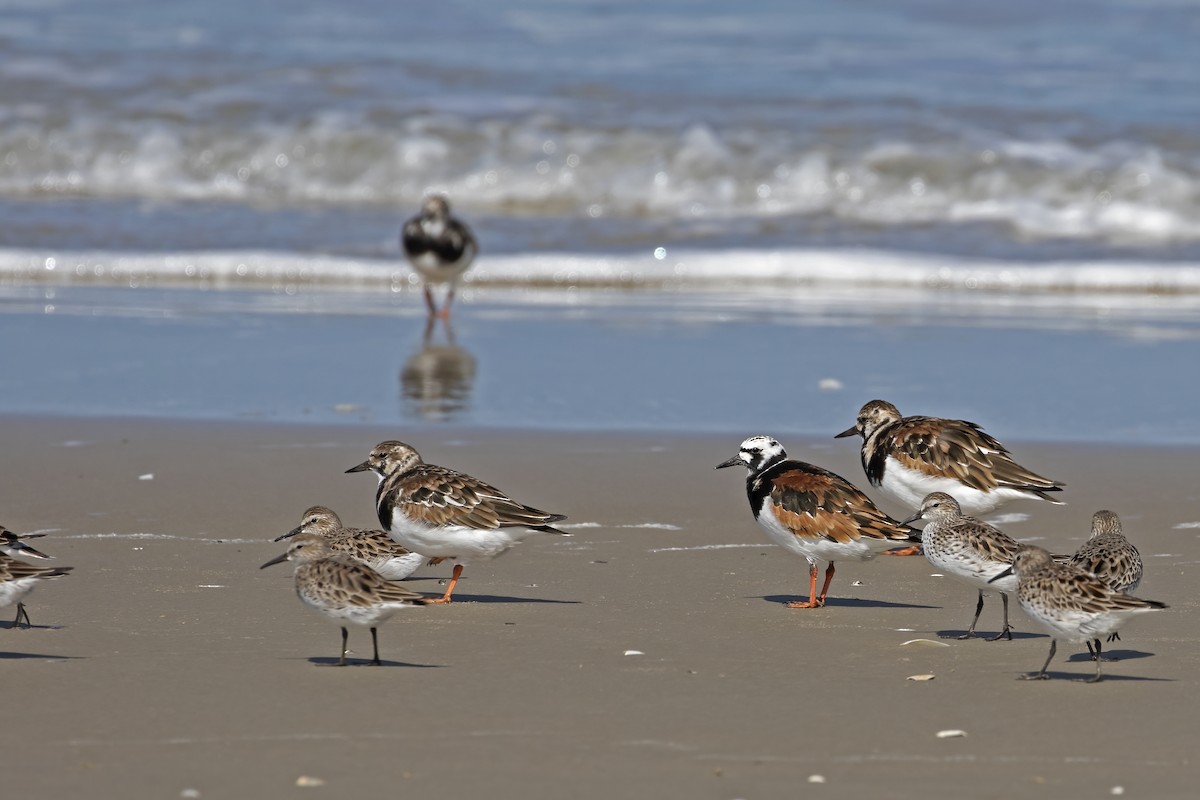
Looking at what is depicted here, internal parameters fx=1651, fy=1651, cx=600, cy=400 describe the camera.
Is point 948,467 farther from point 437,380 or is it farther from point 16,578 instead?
point 437,380

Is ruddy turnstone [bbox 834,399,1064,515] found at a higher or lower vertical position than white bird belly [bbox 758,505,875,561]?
higher

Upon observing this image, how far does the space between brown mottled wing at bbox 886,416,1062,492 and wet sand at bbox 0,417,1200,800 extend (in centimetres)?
36

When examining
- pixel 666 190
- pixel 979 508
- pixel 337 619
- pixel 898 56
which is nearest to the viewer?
pixel 337 619

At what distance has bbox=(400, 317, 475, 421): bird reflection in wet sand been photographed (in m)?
9.94

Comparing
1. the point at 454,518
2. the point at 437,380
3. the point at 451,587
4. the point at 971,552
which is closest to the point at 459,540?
the point at 454,518

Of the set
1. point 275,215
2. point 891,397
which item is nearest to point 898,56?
point 275,215

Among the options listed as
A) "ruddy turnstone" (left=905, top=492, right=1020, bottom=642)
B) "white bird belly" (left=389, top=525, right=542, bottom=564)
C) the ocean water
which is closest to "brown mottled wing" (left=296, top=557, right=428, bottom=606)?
"white bird belly" (left=389, top=525, right=542, bottom=564)

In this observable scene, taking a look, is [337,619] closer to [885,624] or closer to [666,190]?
[885,624]

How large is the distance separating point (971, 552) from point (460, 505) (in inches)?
73.5

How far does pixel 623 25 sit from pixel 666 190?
9092mm

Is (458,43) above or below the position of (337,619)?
above

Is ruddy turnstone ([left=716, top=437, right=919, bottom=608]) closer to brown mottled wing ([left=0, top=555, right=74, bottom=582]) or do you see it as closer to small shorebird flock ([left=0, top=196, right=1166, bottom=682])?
small shorebird flock ([left=0, top=196, right=1166, bottom=682])

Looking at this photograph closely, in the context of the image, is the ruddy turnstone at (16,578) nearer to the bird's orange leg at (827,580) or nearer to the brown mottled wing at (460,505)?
the brown mottled wing at (460,505)

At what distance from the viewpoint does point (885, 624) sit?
5902 millimetres
